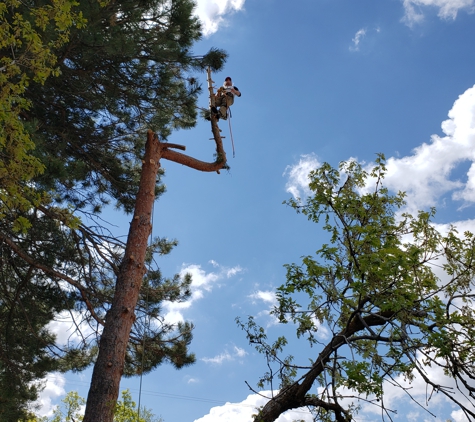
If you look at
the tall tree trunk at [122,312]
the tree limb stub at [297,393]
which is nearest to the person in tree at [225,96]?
the tall tree trunk at [122,312]

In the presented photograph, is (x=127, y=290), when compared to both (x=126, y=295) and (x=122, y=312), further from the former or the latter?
(x=122, y=312)

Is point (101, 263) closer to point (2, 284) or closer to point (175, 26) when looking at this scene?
point (2, 284)

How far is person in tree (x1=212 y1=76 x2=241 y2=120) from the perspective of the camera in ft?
24.5

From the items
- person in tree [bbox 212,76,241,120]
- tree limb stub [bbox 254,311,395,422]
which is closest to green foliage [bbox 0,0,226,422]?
person in tree [bbox 212,76,241,120]

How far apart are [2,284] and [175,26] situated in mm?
4802

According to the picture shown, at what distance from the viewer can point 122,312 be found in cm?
563

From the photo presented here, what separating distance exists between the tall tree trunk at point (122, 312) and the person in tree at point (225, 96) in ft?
3.75

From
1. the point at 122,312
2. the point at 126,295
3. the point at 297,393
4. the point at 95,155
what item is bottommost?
the point at 297,393

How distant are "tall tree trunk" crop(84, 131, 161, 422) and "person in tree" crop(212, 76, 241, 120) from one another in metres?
1.14

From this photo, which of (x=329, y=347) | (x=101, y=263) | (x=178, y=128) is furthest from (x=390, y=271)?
(x=178, y=128)

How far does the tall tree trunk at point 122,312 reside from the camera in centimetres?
503

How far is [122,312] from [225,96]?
363cm

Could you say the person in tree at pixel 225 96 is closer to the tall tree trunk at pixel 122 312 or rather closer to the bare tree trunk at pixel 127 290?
the bare tree trunk at pixel 127 290

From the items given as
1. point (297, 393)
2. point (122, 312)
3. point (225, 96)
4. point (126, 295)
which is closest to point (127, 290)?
point (126, 295)
